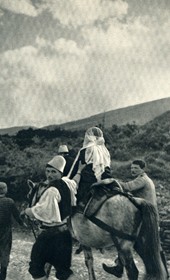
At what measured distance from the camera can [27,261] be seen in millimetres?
5559

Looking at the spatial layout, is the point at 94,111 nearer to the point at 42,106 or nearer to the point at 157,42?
the point at 42,106

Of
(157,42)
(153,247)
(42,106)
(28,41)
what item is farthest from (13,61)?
(153,247)

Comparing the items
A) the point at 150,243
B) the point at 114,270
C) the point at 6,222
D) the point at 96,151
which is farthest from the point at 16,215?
the point at 150,243

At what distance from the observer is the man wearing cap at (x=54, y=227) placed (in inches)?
183

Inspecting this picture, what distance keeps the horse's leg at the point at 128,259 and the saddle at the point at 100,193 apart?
1.63ft

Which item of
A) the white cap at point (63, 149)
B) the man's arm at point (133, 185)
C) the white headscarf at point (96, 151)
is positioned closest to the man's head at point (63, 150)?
the white cap at point (63, 149)

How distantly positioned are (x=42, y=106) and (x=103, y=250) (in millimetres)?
2483

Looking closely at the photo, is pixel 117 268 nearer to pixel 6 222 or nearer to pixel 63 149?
pixel 6 222

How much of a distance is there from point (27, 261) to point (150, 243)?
1602 mm

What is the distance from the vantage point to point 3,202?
562 centimetres

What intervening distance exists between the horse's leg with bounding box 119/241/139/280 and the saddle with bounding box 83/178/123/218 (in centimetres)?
50

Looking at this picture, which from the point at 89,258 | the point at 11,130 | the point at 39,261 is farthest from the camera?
the point at 11,130

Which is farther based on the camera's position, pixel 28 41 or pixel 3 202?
pixel 28 41

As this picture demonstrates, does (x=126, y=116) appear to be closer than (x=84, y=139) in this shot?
No
